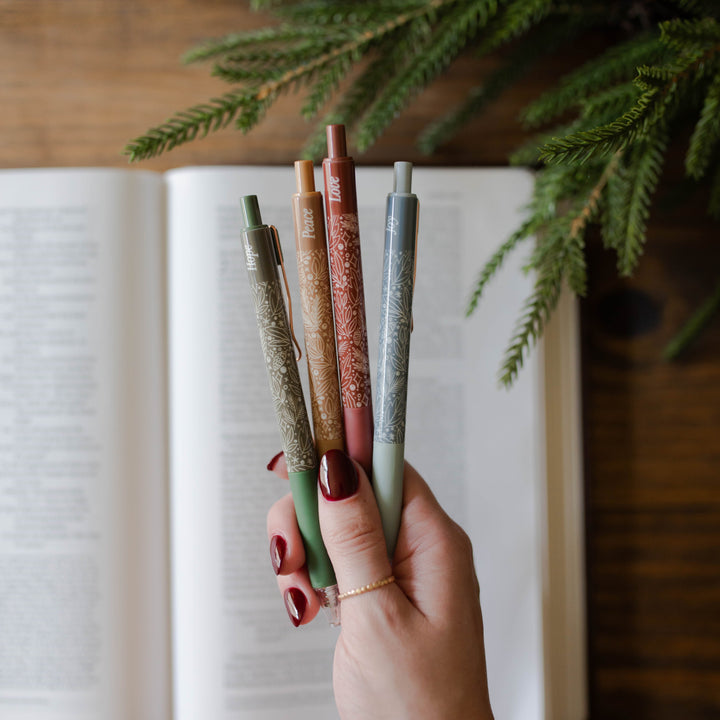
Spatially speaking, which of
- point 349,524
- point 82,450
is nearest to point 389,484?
point 349,524

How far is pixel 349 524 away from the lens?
0.25m

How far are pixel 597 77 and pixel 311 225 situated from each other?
0.65 feet

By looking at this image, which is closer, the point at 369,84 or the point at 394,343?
the point at 394,343

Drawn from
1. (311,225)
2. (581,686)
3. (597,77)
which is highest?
(597,77)

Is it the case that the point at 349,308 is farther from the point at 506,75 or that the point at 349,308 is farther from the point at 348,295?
the point at 506,75

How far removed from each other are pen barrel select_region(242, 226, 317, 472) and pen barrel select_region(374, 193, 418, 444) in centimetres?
3

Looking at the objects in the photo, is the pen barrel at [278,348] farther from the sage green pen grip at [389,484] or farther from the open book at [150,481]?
the open book at [150,481]

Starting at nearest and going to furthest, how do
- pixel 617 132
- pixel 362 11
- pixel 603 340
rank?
pixel 617 132 → pixel 362 11 → pixel 603 340

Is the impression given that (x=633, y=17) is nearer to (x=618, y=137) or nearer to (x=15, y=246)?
(x=618, y=137)

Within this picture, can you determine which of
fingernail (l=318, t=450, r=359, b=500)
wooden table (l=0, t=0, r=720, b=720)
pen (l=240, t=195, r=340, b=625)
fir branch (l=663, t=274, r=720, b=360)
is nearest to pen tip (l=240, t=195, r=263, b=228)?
pen (l=240, t=195, r=340, b=625)

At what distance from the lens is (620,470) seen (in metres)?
0.43

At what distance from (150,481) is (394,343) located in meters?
0.23

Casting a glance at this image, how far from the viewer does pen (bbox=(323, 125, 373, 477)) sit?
9.6 inches

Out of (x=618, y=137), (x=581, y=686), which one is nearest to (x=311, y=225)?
(x=618, y=137)
